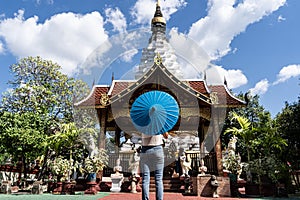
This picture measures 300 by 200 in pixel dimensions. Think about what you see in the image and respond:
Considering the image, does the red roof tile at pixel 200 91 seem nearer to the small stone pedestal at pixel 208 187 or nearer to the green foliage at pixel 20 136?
the green foliage at pixel 20 136

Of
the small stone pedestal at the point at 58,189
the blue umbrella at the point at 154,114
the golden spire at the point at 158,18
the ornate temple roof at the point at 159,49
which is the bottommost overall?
the small stone pedestal at the point at 58,189

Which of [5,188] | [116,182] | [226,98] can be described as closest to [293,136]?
[226,98]

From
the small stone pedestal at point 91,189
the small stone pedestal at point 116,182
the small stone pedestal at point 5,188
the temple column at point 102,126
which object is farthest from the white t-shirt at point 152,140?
the small stone pedestal at point 5,188

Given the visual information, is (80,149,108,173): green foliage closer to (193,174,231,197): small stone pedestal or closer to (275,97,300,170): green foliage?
(193,174,231,197): small stone pedestal

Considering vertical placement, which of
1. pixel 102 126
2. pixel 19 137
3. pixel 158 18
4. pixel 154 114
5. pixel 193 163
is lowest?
pixel 193 163

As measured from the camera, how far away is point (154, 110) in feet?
13.1

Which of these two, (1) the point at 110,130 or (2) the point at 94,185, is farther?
(1) the point at 110,130

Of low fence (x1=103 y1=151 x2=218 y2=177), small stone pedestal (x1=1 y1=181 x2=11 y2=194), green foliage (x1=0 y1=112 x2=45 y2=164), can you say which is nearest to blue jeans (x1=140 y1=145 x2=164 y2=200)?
low fence (x1=103 y1=151 x2=218 y2=177)

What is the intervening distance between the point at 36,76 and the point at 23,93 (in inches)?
68.3

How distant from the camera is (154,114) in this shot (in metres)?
3.98

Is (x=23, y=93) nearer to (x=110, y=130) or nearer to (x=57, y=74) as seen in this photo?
(x=57, y=74)

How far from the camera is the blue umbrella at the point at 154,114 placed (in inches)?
156

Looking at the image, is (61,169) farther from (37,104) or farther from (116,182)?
(37,104)

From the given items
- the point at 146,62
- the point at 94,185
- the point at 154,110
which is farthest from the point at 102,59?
the point at 146,62
